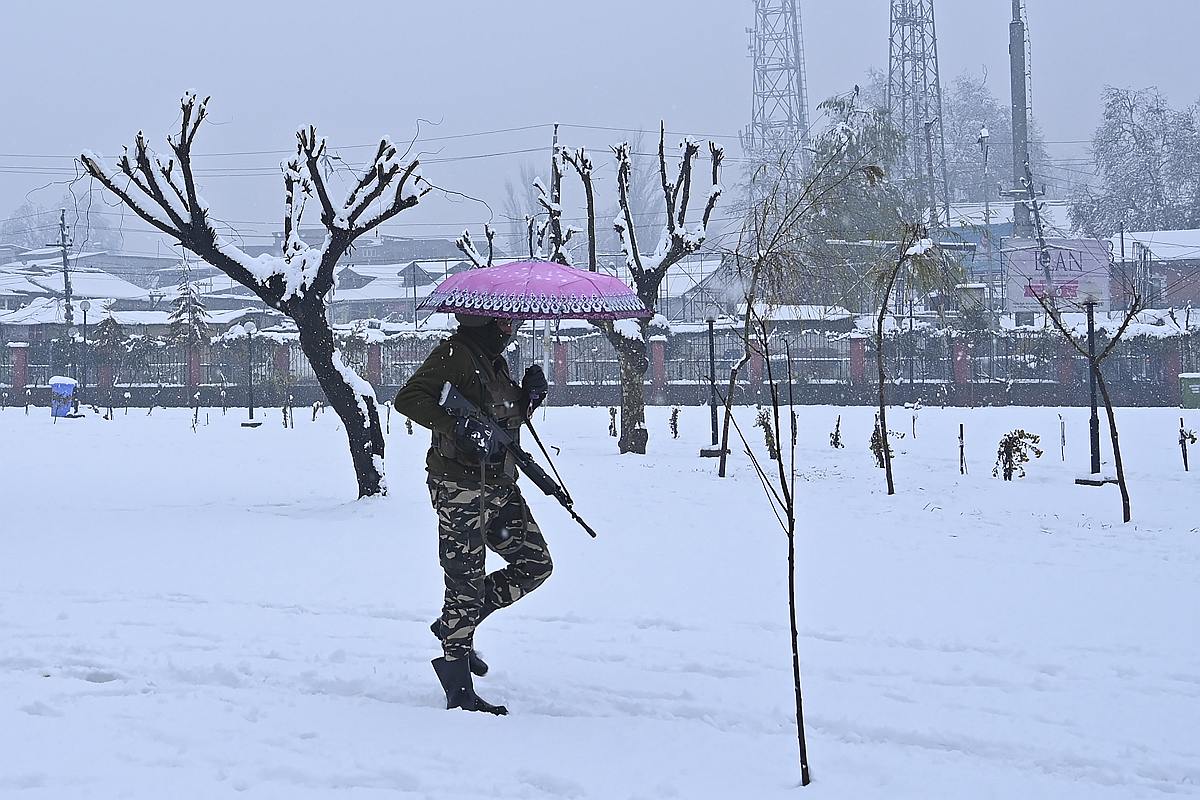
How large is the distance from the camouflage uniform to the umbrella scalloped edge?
11 centimetres

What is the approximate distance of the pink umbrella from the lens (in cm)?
471

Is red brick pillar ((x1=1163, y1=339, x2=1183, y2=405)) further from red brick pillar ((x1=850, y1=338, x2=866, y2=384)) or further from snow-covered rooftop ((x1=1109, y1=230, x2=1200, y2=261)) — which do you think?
snow-covered rooftop ((x1=1109, y1=230, x2=1200, y2=261))

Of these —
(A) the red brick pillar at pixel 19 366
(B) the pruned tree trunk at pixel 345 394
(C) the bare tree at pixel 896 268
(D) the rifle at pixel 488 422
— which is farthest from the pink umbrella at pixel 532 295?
(A) the red brick pillar at pixel 19 366

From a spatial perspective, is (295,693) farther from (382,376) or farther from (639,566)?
(382,376)

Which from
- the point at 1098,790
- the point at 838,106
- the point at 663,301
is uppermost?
the point at 838,106

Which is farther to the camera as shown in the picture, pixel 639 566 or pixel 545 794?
pixel 639 566

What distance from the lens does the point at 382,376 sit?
3375 centimetres

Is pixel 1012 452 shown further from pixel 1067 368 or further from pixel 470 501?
pixel 1067 368

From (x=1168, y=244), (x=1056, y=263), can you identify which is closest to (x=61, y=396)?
(x=1056, y=263)

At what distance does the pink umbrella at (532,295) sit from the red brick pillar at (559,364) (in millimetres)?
26579

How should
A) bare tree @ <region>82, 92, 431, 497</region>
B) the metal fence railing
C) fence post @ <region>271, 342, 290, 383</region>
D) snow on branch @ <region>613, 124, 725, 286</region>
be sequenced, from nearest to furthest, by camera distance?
bare tree @ <region>82, 92, 431, 497</region>
snow on branch @ <region>613, 124, 725, 286</region>
the metal fence railing
fence post @ <region>271, 342, 290, 383</region>

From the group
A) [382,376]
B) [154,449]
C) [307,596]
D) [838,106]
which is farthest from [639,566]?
[838,106]

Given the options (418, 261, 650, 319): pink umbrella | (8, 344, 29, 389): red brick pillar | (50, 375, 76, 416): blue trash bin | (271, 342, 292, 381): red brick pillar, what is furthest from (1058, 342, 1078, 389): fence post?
(8, 344, 29, 389): red brick pillar

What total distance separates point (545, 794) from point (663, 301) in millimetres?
51772
